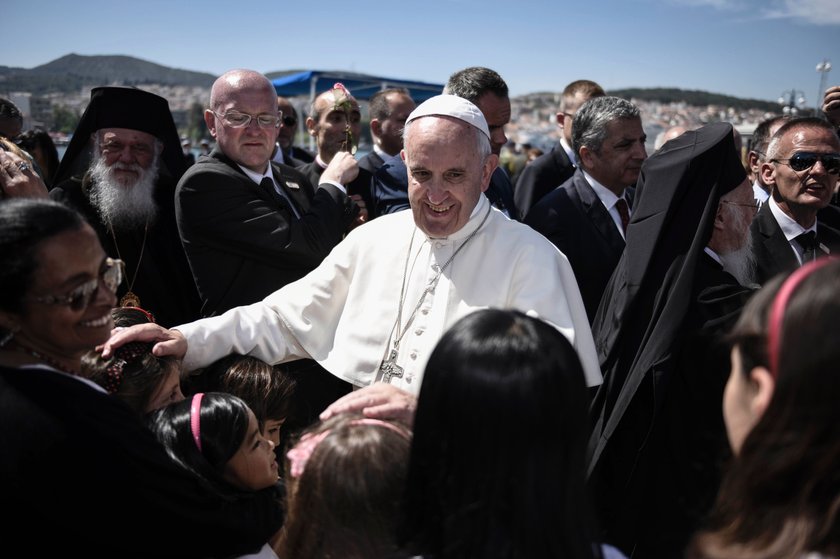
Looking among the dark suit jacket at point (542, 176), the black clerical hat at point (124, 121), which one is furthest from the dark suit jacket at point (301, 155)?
the black clerical hat at point (124, 121)

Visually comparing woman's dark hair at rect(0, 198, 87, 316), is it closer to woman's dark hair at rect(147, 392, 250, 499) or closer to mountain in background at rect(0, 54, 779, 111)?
woman's dark hair at rect(147, 392, 250, 499)

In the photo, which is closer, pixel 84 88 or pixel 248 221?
pixel 248 221

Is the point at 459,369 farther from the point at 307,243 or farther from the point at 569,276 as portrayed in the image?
the point at 307,243

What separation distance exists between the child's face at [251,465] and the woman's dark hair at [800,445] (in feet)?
5.03

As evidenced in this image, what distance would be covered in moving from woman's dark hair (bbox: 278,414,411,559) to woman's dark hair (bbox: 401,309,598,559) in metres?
0.34

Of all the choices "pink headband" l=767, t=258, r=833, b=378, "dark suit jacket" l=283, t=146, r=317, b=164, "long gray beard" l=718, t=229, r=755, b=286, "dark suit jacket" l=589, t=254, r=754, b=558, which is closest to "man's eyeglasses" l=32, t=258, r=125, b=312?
"pink headband" l=767, t=258, r=833, b=378

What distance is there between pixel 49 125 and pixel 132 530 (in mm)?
7195

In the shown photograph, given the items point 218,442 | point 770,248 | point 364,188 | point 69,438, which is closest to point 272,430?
point 218,442

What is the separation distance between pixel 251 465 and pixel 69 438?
811 mm

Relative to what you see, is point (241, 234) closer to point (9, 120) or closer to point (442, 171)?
point (442, 171)

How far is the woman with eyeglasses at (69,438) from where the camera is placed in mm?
1659

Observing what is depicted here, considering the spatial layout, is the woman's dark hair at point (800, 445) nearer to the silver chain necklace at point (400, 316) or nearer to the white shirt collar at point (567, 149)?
the silver chain necklace at point (400, 316)

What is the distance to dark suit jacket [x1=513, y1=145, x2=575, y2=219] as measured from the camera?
5.83 metres

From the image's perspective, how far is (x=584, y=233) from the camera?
14.0ft
